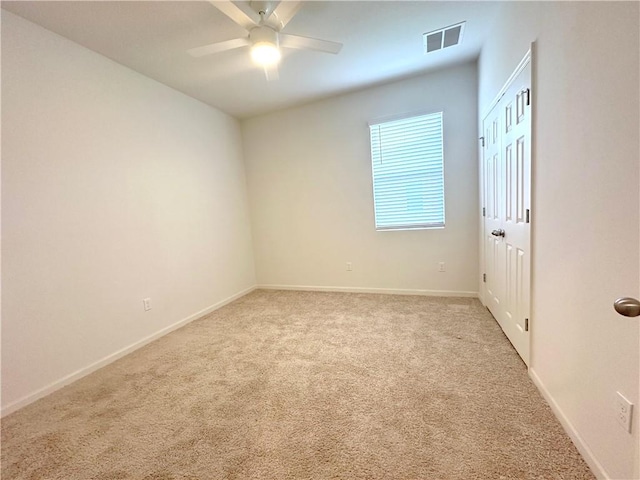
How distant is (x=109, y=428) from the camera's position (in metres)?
1.69

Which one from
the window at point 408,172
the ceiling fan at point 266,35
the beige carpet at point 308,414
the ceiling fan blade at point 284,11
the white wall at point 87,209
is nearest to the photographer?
the beige carpet at point 308,414

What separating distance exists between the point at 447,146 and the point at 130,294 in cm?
385

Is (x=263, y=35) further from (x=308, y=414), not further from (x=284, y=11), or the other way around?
(x=308, y=414)

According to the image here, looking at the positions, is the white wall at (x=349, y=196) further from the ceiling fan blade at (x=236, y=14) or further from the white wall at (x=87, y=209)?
the ceiling fan blade at (x=236, y=14)

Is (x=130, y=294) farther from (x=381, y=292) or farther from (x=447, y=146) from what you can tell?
(x=447, y=146)

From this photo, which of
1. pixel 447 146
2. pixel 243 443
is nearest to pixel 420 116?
pixel 447 146

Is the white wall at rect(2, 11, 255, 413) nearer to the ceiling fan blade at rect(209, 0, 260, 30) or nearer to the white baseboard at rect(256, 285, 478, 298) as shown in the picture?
the white baseboard at rect(256, 285, 478, 298)

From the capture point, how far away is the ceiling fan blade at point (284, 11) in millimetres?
1707

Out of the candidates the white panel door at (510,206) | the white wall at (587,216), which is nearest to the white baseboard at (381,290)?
the white panel door at (510,206)

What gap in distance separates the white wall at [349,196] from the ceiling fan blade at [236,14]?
2.05 m

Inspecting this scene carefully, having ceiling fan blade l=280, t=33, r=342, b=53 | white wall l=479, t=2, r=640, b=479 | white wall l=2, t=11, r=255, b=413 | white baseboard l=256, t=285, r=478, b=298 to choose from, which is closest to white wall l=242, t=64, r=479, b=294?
white baseboard l=256, t=285, r=478, b=298

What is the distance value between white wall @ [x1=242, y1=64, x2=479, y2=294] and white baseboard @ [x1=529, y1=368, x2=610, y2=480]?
1.93 meters

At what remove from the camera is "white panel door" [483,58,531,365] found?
188 cm

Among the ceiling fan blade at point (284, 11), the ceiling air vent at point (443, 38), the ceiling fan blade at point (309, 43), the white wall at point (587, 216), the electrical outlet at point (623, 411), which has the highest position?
the ceiling air vent at point (443, 38)
